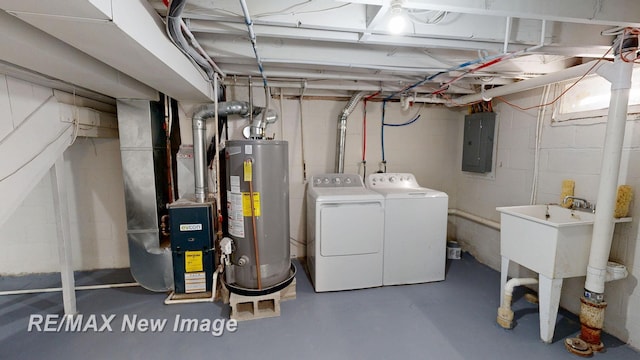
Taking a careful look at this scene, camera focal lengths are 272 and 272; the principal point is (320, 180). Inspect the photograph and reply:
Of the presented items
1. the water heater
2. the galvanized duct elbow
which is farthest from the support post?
the galvanized duct elbow

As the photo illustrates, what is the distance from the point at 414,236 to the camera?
272 cm

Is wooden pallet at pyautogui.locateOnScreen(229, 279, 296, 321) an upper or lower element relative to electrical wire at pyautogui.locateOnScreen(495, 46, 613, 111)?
lower

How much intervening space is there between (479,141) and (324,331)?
8.71 ft

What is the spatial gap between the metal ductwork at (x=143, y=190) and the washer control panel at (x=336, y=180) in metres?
1.56

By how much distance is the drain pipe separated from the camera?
5.54 feet

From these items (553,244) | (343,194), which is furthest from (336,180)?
(553,244)

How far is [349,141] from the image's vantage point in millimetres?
3350

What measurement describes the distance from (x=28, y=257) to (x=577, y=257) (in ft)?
16.4

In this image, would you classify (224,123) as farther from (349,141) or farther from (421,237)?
(421,237)

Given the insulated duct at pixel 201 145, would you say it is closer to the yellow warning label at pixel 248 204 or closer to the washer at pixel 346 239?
the yellow warning label at pixel 248 204

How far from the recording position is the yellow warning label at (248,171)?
7.16ft

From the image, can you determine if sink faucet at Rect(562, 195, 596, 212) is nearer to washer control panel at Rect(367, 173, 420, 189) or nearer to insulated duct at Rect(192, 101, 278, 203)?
washer control panel at Rect(367, 173, 420, 189)

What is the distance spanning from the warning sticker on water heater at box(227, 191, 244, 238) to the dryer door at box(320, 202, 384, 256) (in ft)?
Result: 2.36

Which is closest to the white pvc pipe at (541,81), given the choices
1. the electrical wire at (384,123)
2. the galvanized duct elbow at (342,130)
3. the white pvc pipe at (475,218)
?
the electrical wire at (384,123)
